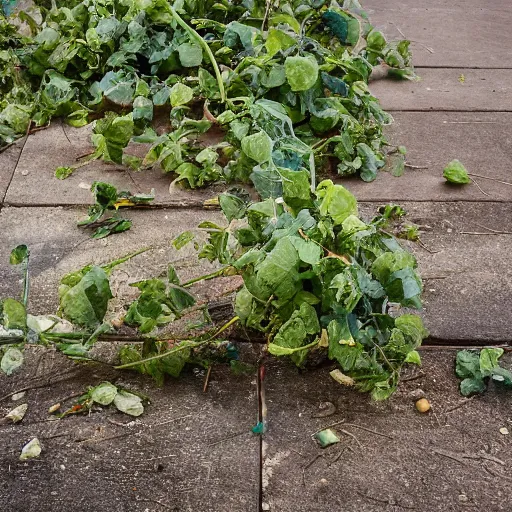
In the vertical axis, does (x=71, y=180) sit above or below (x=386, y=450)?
below

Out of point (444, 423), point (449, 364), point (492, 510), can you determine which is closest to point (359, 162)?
point (449, 364)

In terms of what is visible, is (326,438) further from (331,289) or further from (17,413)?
(17,413)

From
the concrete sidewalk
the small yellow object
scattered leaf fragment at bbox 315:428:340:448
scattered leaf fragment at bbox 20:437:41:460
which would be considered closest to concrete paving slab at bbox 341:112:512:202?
the concrete sidewalk

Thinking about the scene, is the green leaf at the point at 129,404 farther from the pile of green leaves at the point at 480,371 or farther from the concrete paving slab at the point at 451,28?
the concrete paving slab at the point at 451,28

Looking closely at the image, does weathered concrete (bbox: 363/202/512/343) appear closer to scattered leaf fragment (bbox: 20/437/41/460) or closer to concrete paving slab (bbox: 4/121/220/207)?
concrete paving slab (bbox: 4/121/220/207)

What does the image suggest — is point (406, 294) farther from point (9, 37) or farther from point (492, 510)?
point (9, 37)

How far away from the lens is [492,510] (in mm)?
1686

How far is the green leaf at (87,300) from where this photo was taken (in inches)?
77.9

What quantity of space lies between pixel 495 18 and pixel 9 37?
375 centimetres

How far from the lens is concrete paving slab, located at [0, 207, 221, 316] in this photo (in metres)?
2.44

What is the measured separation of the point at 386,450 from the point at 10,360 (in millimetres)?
1091

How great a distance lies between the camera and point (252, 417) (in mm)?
1938

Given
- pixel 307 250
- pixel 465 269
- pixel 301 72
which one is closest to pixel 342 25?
pixel 301 72

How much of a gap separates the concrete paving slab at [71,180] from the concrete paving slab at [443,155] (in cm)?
80
